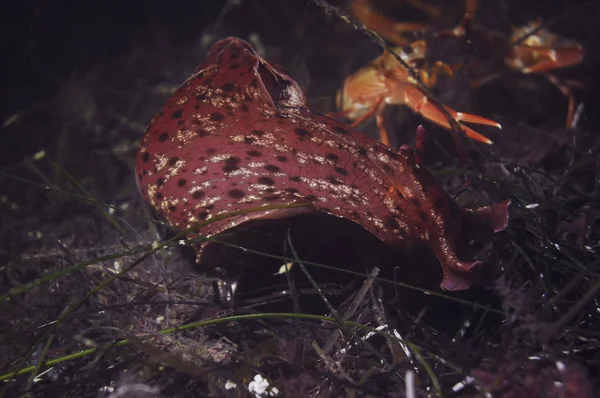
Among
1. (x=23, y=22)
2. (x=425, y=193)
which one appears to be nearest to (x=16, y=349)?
(x=425, y=193)

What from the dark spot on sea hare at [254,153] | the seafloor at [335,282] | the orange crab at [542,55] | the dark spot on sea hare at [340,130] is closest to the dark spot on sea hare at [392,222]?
the seafloor at [335,282]

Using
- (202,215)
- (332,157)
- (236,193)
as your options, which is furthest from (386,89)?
(202,215)

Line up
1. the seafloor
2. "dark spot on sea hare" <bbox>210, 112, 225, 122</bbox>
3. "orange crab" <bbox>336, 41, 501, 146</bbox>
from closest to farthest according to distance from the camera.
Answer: the seafloor
"dark spot on sea hare" <bbox>210, 112, 225, 122</bbox>
"orange crab" <bbox>336, 41, 501, 146</bbox>

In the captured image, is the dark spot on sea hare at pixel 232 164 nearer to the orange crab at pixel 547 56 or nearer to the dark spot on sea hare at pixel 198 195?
the dark spot on sea hare at pixel 198 195

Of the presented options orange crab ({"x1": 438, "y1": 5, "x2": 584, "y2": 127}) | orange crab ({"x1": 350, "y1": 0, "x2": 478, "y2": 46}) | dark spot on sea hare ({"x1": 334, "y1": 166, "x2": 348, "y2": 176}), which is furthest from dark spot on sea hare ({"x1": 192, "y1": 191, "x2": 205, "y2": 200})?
orange crab ({"x1": 350, "y1": 0, "x2": 478, "y2": 46})

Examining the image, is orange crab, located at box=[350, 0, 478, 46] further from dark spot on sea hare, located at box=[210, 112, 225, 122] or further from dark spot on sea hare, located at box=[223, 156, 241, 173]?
dark spot on sea hare, located at box=[223, 156, 241, 173]
